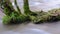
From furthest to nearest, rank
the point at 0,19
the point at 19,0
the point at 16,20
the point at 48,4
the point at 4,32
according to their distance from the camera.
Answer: the point at 19,0, the point at 48,4, the point at 0,19, the point at 16,20, the point at 4,32

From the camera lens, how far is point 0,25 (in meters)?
1.40

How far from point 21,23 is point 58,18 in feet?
1.01

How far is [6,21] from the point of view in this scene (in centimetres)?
140

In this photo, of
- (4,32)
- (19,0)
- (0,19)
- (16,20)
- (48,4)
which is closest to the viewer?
(4,32)

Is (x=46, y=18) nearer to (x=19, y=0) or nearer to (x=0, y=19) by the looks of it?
(x=0, y=19)

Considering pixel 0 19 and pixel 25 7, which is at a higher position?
pixel 25 7

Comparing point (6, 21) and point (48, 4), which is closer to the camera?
point (6, 21)

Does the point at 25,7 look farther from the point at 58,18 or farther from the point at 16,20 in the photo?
the point at 58,18

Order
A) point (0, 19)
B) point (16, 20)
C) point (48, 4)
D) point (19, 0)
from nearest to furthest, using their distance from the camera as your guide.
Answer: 1. point (16, 20)
2. point (0, 19)
3. point (48, 4)
4. point (19, 0)

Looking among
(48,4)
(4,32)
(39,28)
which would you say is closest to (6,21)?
(4,32)

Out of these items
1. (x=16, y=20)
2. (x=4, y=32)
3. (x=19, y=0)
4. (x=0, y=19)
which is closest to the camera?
(x=4, y=32)

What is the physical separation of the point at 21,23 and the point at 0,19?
0.22m

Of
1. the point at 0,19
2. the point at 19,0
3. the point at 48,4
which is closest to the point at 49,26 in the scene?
the point at 0,19

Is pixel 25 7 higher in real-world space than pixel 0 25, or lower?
higher
